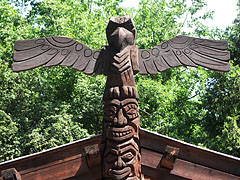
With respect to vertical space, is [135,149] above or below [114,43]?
below

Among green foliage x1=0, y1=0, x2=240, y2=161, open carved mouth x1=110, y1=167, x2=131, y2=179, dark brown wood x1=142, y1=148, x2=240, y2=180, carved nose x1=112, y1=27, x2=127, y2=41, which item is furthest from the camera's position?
green foliage x1=0, y1=0, x2=240, y2=161

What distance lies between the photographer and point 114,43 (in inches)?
180

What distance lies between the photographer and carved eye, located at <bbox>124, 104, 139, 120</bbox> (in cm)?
431

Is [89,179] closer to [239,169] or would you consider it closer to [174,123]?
[239,169]

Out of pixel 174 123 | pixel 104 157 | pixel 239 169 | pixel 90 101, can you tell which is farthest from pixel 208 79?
pixel 104 157

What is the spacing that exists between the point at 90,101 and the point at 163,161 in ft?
23.1

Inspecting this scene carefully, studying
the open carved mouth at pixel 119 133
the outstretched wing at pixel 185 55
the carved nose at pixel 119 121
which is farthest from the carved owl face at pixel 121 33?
the open carved mouth at pixel 119 133

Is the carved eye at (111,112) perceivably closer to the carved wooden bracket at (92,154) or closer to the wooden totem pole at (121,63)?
the wooden totem pole at (121,63)

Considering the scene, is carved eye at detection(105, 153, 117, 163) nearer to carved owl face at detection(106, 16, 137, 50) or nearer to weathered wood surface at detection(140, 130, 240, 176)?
weathered wood surface at detection(140, 130, 240, 176)

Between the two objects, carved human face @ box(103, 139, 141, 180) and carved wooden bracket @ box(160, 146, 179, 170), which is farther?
carved wooden bracket @ box(160, 146, 179, 170)

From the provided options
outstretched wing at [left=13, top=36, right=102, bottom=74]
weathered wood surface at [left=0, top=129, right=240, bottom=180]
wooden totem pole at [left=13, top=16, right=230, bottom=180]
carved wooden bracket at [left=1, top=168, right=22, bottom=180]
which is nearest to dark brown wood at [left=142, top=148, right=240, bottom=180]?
weathered wood surface at [left=0, top=129, right=240, bottom=180]

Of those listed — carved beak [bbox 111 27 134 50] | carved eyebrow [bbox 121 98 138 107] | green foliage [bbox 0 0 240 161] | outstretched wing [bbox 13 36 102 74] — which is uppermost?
carved beak [bbox 111 27 134 50]

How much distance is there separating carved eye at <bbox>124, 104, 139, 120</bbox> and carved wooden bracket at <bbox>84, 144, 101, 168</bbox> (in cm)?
71

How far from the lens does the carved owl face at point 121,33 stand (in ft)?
14.9
